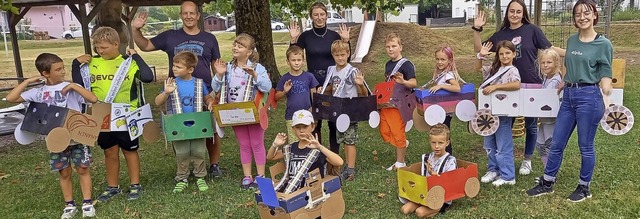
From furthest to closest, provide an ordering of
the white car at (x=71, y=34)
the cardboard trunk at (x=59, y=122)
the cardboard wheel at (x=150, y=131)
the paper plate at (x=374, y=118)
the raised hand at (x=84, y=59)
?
the white car at (x=71, y=34)
the paper plate at (x=374, y=118)
the cardboard wheel at (x=150, y=131)
the raised hand at (x=84, y=59)
the cardboard trunk at (x=59, y=122)

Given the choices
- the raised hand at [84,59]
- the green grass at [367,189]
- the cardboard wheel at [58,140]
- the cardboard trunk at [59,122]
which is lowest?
the green grass at [367,189]

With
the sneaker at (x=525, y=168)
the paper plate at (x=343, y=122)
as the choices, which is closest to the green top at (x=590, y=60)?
the sneaker at (x=525, y=168)

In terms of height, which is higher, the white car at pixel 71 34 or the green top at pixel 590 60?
the white car at pixel 71 34

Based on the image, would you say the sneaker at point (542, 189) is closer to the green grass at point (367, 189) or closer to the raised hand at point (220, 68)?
the green grass at point (367, 189)

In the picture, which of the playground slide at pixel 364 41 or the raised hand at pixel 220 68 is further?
the playground slide at pixel 364 41

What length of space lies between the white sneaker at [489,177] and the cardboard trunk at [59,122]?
10.6 ft

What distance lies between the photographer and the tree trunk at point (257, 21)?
9789mm

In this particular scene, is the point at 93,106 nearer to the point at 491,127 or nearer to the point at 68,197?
the point at 68,197

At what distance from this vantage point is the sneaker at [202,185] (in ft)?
16.4

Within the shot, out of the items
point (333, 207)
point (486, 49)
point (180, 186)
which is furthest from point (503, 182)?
point (180, 186)

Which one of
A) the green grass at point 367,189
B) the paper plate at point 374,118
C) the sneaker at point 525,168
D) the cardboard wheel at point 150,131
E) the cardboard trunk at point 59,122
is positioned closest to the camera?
the cardboard trunk at point 59,122

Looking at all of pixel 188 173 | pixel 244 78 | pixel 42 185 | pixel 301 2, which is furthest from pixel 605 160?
pixel 301 2

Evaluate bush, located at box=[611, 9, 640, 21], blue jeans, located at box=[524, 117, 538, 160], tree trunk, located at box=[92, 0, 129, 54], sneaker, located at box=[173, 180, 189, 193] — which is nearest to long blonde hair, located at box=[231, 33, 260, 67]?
sneaker, located at box=[173, 180, 189, 193]

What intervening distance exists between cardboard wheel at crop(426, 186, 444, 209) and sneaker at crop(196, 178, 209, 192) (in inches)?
80.7
